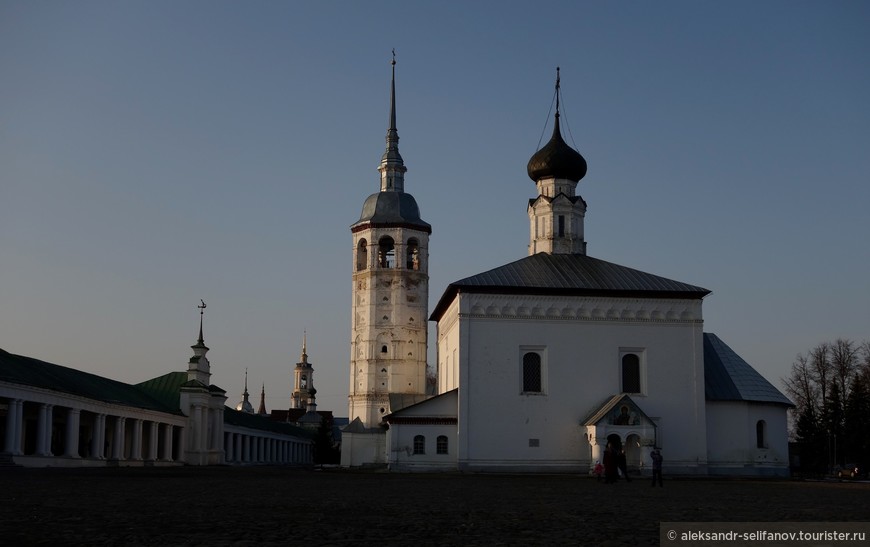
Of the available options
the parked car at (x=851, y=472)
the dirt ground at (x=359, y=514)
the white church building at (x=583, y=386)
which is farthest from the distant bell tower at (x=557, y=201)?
the dirt ground at (x=359, y=514)

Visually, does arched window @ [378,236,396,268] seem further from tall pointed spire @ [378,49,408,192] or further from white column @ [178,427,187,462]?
white column @ [178,427,187,462]

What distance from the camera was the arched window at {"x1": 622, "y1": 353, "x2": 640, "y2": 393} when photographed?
38.8 meters

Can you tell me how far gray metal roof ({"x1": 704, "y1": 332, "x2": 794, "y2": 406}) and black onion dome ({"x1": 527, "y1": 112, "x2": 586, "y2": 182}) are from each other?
32.4 ft

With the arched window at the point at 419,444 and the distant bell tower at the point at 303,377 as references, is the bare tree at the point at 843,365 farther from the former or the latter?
the distant bell tower at the point at 303,377

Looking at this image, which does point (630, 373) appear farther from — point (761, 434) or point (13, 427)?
point (13, 427)

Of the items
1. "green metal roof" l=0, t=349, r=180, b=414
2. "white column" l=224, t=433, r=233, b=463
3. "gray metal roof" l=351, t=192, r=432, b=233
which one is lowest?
"white column" l=224, t=433, r=233, b=463

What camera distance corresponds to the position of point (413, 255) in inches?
2635

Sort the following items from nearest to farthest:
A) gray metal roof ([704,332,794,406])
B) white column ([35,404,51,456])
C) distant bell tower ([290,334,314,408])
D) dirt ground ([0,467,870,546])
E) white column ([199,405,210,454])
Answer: dirt ground ([0,467,870,546]) → white column ([35,404,51,456]) → gray metal roof ([704,332,794,406]) → white column ([199,405,210,454]) → distant bell tower ([290,334,314,408])

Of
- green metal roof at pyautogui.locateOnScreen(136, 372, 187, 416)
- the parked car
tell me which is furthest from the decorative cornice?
green metal roof at pyautogui.locateOnScreen(136, 372, 187, 416)

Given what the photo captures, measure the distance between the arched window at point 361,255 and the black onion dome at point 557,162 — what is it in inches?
915

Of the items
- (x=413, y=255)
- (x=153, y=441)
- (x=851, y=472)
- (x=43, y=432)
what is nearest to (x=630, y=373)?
(x=851, y=472)

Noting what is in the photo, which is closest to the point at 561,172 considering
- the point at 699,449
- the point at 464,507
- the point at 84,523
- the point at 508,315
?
the point at 508,315

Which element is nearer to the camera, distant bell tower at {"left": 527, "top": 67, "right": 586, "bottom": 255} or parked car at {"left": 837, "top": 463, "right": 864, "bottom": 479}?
parked car at {"left": 837, "top": 463, "right": 864, "bottom": 479}

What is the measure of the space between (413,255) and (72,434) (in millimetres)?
32260
